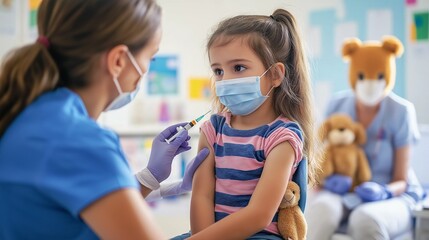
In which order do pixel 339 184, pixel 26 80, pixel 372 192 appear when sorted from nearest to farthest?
pixel 26 80
pixel 372 192
pixel 339 184

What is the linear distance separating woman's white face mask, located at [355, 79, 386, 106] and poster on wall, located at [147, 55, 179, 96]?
1.60 metres

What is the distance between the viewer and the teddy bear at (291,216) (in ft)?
4.27

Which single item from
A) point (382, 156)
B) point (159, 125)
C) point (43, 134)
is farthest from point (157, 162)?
point (159, 125)

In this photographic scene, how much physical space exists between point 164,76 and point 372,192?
193cm

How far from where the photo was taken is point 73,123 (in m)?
0.90

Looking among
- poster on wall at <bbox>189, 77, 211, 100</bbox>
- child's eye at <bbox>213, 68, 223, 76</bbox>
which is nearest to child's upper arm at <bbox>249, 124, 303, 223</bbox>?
child's eye at <bbox>213, 68, 223, 76</bbox>

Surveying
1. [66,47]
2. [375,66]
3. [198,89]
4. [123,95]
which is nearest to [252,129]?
[123,95]

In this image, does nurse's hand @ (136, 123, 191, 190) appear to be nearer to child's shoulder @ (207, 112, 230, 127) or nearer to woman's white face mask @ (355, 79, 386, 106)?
child's shoulder @ (207, 112, 230, 127)

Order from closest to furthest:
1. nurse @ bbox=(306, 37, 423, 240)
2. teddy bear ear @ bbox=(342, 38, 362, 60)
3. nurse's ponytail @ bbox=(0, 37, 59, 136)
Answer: nurse's ponytail @ bbox=(0, 37, 59, 136), nurse @ bbox=(306, 37, 423, 240), teddy bear ear @ bbox=(342, 38, 362, 60)

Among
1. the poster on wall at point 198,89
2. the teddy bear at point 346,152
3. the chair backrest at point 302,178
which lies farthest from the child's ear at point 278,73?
the poster on wall at point 198,89

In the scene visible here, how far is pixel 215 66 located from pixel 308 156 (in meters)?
0.37

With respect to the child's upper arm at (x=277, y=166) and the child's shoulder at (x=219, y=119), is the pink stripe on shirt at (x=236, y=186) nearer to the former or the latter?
the child's upper arm at (x=277, y=166)

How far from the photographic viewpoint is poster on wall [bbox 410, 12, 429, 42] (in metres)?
3.16

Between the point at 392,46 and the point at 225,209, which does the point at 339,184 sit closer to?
the point at 392,46
